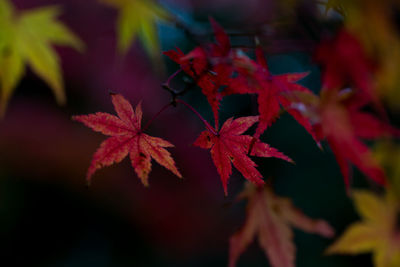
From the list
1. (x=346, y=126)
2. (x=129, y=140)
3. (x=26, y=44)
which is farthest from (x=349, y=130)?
(x=26, y=44)

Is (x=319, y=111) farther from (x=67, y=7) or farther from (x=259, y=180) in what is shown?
(x=67, y=7)

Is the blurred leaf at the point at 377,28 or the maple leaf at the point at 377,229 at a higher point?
the blurred leaf at the point at 377,28

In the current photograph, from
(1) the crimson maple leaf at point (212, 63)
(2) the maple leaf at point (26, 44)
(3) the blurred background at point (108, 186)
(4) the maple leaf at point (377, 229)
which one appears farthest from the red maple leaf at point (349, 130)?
(3) the blurred background at point (108, 186)

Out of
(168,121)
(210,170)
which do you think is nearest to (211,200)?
(210,170)

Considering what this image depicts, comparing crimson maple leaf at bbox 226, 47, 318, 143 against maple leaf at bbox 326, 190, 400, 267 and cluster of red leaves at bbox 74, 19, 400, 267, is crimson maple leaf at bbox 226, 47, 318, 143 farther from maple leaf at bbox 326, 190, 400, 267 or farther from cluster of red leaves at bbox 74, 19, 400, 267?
maple leaf at bbox 326, 190, 400, 267

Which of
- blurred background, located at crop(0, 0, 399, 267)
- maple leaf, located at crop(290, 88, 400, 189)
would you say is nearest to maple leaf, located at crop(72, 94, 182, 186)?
maple leaf, located at crop(290, 88, 400, 189)

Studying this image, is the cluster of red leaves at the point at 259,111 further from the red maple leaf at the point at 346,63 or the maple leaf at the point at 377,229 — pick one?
the maple leaf at the point at 377,229

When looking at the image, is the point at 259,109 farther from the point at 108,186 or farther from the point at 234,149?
the point at 108,186

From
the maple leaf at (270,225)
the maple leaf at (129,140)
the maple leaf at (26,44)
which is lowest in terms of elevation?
the maple leaf at (270,225)
